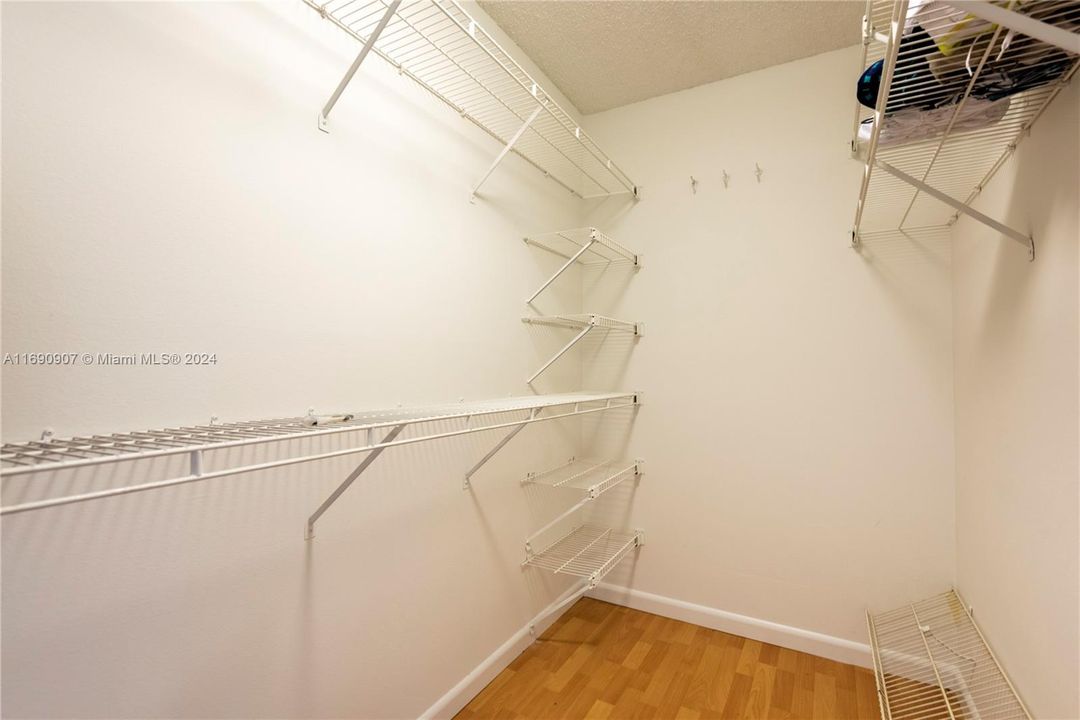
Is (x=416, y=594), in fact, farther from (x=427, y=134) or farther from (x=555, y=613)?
(x=427, y=134)

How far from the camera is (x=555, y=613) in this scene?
2156mm

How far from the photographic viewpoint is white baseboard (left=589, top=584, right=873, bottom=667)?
6.10 ft

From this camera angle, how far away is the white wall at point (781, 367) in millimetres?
1789

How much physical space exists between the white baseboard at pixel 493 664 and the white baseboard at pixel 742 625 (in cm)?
30

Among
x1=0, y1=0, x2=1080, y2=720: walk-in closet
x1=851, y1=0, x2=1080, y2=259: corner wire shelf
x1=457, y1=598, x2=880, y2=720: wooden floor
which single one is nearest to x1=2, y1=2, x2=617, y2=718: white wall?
x1=0, y1=0, x2=1080, y2=720: walk-in closet

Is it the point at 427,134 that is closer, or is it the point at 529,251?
the point at 427,134

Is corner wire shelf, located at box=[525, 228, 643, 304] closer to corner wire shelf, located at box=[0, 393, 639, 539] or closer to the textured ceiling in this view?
the textured ceiling

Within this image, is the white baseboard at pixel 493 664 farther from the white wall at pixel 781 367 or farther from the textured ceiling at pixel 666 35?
the textured ceiling at pixel 666 35

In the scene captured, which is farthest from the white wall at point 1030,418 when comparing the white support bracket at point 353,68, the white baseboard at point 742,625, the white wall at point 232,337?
the white wall at point 232,337

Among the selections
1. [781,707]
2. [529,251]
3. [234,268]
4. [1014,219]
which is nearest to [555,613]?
[781,707]

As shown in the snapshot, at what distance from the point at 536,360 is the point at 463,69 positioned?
113 cm

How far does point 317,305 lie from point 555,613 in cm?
174

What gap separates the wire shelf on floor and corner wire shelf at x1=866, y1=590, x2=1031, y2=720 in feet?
3.44

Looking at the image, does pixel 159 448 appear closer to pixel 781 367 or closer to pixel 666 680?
pixel 666 680
